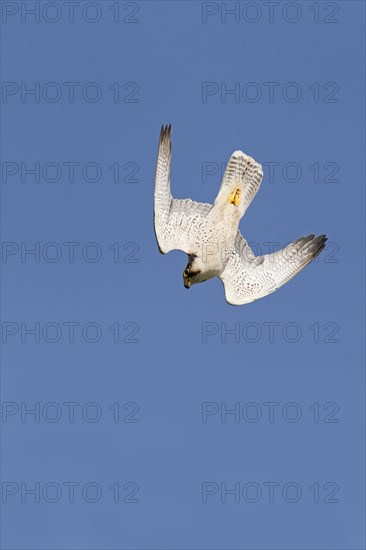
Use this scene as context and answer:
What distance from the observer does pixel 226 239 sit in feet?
116

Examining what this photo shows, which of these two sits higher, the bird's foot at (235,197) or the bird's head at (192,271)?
the bird's foot at (235,197)

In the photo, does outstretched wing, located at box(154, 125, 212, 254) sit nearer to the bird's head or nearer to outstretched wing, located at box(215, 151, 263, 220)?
the bird's head

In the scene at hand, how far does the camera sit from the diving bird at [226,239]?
35.4 meters

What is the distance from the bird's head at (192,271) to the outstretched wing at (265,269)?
53 centimetres

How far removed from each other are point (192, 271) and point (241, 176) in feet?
5.46

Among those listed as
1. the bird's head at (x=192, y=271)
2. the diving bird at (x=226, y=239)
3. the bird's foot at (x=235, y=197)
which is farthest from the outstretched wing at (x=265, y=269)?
the bird's foot at (x=235, y=197)

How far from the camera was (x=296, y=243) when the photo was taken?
35.9 m

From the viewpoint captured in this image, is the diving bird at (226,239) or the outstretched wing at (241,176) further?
the outstretched wing at (241,176)

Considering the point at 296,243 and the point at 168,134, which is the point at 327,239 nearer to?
the point at 296,243

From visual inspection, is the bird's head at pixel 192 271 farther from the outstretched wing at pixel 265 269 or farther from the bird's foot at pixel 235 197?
the bird's foot at pixel 235 197

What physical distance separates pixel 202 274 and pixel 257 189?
1596 mm

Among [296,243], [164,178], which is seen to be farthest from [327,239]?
[164,178]

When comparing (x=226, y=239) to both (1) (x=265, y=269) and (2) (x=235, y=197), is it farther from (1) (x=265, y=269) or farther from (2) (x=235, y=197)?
(1) (x=265, y=269)

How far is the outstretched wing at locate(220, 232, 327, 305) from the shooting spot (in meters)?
35.8
